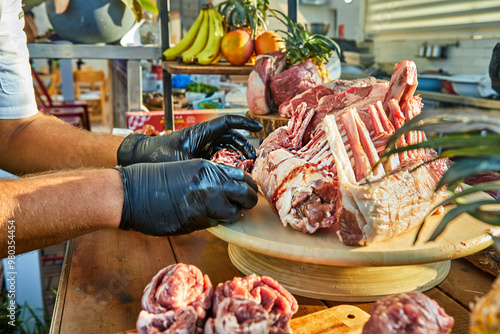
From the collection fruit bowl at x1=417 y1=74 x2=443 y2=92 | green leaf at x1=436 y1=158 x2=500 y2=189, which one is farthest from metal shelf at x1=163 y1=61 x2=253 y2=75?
fruit bowl at x1=417 y1=74 x2=443 y2=92

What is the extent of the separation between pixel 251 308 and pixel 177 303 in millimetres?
159

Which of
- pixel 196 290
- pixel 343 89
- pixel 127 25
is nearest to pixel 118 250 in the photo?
pixel 196 290

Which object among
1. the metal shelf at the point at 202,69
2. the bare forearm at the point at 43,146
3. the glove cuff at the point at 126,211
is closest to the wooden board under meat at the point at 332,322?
the glove cuff at the point at 126,211

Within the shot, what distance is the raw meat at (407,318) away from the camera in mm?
747

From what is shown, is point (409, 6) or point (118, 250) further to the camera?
point (409, 6)

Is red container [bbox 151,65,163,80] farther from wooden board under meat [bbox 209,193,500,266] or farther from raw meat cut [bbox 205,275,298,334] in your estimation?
raw meat cut [bbox 205,275,298,334]

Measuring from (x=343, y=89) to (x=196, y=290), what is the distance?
150cm

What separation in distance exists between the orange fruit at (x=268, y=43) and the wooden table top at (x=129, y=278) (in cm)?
214

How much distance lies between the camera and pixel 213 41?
11.6 ft

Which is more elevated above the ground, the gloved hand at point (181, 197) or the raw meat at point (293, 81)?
the raw meat at point (293, 81)

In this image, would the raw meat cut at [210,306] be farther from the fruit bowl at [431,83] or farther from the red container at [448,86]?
the fruit bowl at [431,83]

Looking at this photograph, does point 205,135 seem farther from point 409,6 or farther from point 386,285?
point 409,6

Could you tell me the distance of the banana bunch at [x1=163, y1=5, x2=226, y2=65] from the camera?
130 inches

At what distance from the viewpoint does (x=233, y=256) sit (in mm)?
1439
